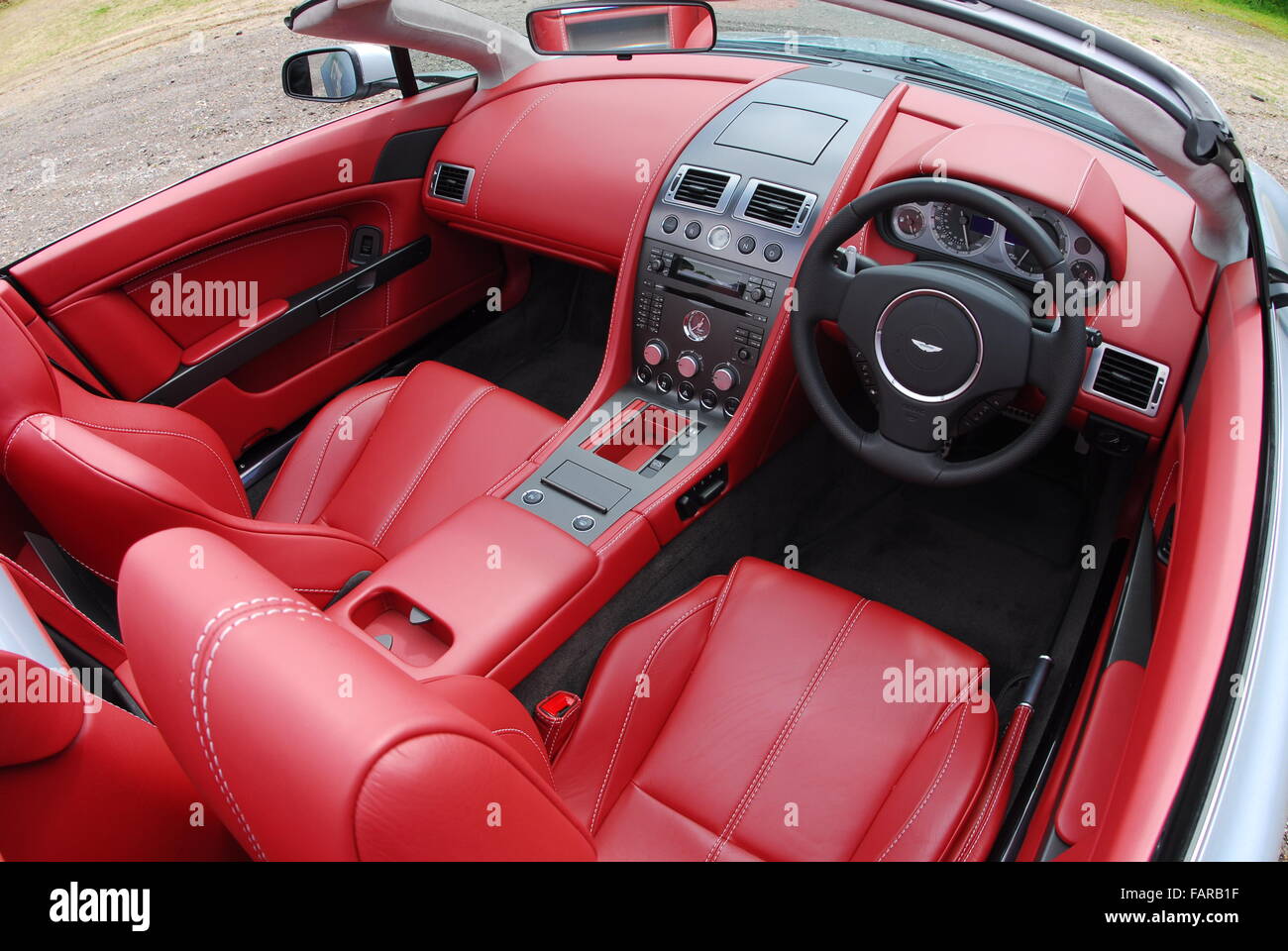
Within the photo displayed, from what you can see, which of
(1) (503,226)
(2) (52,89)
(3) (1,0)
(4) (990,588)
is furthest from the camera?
(3) (1,0)

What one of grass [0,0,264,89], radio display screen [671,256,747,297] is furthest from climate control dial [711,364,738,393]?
grass [0,0,264,89]

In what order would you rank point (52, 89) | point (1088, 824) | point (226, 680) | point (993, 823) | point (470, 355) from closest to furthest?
point (226, 680) → point (1088, 824) → point (993, 823) → point (470, 355) → point (52, 89)

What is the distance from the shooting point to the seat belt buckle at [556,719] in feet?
5.62

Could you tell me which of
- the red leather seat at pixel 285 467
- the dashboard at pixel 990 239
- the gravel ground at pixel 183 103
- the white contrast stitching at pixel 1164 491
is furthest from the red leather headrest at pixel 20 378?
the gravel ground at pixel 183 103

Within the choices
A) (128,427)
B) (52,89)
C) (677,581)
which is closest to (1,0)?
(52,89)

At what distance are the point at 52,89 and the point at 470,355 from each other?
630 cm

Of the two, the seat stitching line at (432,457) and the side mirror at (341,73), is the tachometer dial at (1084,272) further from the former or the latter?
the side mirror at (341,73)

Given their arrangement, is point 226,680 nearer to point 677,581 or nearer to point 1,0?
point 677,581

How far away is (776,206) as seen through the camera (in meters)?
2.24

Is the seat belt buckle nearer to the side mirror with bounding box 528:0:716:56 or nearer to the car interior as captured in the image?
the car interior

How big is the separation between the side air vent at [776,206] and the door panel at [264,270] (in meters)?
1.22

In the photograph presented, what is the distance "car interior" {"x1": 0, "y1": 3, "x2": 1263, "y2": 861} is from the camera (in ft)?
3.02

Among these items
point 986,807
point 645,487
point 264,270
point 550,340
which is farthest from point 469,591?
point 550,340

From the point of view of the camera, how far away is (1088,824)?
1.14m
